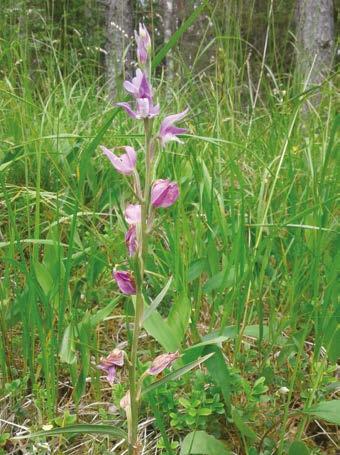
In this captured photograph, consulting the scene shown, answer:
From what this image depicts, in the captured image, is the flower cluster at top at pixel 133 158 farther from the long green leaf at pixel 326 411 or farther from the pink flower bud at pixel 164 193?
the long green leaf at pixel 326 411

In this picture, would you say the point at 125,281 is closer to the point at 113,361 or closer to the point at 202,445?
the point at 113,361

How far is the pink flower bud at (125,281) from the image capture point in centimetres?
77

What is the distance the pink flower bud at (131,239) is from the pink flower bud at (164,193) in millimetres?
44

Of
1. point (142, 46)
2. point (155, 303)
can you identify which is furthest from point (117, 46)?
point (155, 303)

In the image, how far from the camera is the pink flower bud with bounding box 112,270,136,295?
765mm

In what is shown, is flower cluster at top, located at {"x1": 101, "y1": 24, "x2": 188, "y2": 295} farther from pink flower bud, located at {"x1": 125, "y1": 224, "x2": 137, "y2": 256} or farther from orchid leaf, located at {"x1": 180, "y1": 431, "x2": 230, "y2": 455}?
orchid leaf, located at {"x1": 180, "y1": 431, "x2": 230, "y2": 455}

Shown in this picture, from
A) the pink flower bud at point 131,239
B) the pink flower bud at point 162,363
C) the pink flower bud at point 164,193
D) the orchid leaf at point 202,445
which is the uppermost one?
the pink flower bud at point 164,193

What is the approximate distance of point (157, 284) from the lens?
1306 millimetres

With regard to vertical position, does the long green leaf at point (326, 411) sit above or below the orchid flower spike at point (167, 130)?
below

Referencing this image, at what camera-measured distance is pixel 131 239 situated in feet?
2.48

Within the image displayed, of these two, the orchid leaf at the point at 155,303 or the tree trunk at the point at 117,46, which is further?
the tree trunk at the point at 117,46

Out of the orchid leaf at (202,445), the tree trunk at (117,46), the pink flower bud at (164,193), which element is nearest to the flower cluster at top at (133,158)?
the pink flower bud at (164,193)

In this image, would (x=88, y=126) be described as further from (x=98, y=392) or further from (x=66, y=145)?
(x=98, y=392)

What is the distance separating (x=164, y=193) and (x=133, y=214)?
0.05 m
